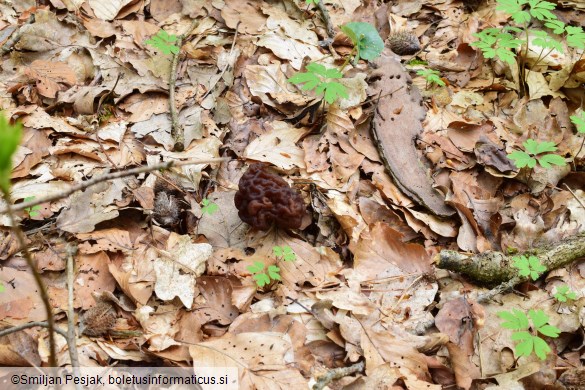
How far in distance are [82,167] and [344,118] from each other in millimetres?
2054

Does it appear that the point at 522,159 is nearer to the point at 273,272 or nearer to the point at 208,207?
the point at 273,272

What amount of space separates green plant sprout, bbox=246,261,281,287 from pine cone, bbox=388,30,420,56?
272 centimetres

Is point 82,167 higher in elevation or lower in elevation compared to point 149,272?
higher

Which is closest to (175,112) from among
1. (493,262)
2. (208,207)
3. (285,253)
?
(208,207)

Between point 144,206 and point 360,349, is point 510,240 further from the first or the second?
point 144,206

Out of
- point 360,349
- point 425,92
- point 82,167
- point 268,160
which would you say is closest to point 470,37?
point 425,92

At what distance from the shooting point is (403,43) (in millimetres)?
4738

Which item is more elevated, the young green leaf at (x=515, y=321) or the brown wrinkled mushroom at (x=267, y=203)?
the brown wrinkled mushroom at (x=267, y=203)

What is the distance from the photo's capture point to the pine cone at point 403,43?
474 cm

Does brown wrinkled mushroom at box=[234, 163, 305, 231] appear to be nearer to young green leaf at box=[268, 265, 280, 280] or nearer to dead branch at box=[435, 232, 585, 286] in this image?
young green leaf at box=[268, 265, 280, 280]

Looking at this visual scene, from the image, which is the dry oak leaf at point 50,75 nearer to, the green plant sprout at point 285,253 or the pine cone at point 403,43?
the green plant sprout at point 285,253

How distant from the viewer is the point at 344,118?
159 inches

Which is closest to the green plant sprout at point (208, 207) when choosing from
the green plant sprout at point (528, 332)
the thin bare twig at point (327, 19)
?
the green plant sprout at point (528, 332)

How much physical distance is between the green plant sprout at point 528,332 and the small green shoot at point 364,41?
2.36 metres
